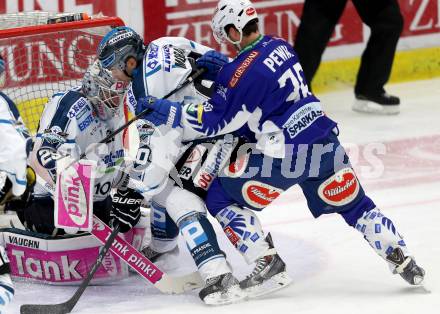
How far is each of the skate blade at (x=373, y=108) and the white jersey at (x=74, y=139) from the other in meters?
2.48

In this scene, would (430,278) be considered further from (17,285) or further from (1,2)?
(1,2)

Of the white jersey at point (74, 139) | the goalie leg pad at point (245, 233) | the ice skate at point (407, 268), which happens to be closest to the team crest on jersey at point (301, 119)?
the goalie leg pad at point (245, 233)

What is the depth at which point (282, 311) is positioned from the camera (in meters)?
4.04

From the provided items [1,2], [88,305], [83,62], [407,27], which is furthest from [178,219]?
[407,27]

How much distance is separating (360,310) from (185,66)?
1103 millimetres

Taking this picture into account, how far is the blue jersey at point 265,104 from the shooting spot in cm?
402

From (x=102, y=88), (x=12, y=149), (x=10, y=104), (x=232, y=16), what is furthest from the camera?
(x=102, y=88)

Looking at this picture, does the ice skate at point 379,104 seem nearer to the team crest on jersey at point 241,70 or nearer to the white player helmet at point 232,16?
the white player helmet at point 232,16

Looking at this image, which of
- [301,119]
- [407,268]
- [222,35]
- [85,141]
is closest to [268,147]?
[301,119]

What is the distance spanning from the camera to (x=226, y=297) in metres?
4.13

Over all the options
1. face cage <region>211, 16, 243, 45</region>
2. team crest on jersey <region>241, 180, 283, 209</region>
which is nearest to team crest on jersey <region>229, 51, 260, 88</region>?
face cage <region>211, 16, 243, 45</region>

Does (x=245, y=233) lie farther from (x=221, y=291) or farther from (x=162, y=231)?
(x=162, y=231)

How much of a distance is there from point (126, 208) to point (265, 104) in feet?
2.45

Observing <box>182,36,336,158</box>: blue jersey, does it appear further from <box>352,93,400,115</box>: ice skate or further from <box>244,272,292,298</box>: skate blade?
<box>352,93,400,115</box>: ice skate
